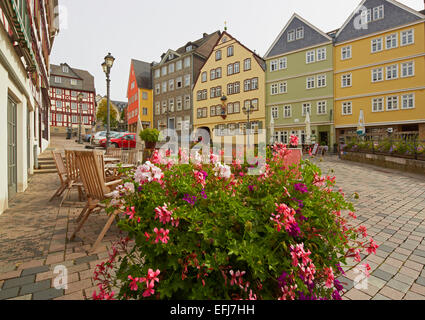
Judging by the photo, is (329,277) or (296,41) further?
(296,41)

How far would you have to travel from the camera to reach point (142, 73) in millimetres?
46344

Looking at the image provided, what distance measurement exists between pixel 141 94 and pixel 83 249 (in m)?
43.7

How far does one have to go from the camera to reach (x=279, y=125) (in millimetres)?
28469

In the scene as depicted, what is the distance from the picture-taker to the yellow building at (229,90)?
1185 inches

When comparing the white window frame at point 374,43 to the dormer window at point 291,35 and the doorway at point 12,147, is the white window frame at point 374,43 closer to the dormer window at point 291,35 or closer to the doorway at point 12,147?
the dormer window at point 291,35

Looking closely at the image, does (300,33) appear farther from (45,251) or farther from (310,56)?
(45,251)

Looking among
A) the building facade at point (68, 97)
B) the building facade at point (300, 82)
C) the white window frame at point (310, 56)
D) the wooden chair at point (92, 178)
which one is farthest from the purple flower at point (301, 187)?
the building facade at point (68, 97)

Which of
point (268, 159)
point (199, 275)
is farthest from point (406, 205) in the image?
point (199, 275)

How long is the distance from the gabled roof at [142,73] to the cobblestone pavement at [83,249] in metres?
41.9

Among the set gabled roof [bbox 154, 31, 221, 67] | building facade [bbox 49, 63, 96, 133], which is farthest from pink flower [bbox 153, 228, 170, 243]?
building facade [bbox 49, 63, 96, 133]

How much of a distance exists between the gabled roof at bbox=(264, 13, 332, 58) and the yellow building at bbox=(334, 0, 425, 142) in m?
1.78

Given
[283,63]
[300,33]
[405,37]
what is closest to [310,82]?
[283,63]

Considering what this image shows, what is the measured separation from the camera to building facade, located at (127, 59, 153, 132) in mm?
43438

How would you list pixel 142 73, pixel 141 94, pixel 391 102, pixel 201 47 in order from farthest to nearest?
pixel 142 73, pixel 141 94, pixel 201 47, pixel 391 102
